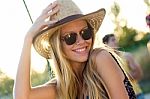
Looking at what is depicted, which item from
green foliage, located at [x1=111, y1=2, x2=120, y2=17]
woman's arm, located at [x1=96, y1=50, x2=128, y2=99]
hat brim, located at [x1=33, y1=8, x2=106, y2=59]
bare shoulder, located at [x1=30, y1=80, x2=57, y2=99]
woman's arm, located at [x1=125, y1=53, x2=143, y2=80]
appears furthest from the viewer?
green foliage, located at [x1=111, y1=2, x2=120, y2=17]

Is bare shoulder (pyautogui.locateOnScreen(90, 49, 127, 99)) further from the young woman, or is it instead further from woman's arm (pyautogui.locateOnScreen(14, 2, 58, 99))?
woman's arm (pyautogui.locateOnScreen(14, 2, 58, 99))

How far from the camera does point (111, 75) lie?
106 inches

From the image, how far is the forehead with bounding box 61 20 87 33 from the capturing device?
2889 mm

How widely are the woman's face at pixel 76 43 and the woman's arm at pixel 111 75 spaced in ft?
0.36

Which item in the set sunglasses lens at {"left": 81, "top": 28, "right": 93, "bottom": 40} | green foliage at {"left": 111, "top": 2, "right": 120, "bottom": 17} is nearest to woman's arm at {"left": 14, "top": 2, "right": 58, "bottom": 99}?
sunglasses lens at {"left": 81, "top": 28, "right": 93, "bottom": 40}

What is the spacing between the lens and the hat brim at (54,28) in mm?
2877

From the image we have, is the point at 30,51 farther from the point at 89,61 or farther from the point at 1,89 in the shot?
the point at 1,89

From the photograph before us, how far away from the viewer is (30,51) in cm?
299

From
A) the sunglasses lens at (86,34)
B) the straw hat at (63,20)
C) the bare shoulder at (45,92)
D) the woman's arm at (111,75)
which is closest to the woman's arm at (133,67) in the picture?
the straw hat at (63,20)

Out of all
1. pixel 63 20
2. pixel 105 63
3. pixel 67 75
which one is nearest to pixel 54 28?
pixel 63 20

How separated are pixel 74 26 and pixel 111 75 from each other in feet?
1.40

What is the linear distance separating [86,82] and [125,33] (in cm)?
2023

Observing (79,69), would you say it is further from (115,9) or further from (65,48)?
(115,9)

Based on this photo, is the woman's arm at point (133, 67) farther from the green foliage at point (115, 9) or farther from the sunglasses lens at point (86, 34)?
the green foliage at point (115, 9)
